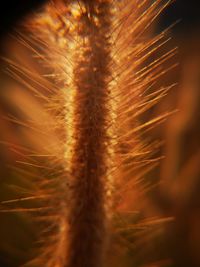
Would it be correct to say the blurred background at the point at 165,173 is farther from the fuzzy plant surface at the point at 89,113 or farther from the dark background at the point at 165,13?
the fuzzy plant surface at the point at 89,113

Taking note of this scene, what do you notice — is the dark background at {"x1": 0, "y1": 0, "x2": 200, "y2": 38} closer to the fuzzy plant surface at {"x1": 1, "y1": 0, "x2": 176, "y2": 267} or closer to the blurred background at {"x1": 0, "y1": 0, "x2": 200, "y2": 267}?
the blurred background at {"x1": 0, "y1": 0, "x2": 200, "y2": 267}

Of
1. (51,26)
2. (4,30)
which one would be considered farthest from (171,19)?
(51,26)

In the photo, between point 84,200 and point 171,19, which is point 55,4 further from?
point 171,19

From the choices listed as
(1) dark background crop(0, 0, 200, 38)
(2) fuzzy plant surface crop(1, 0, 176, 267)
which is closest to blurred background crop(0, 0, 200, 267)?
(1) dark background crop(0, 0, 200, 38)

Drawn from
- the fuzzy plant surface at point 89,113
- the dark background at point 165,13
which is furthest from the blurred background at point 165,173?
the fuzzy plant surface at point 89,113

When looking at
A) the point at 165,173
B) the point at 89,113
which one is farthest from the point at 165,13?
the point at 89,113

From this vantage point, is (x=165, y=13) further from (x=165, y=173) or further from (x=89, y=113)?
(x=89, y=113)
